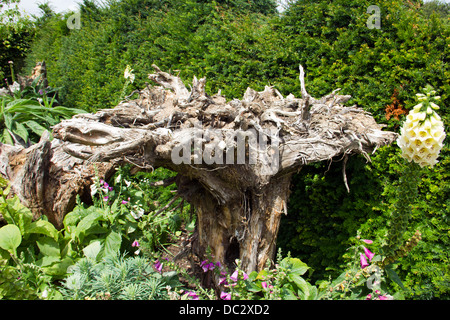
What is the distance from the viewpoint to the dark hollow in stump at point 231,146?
222 cm

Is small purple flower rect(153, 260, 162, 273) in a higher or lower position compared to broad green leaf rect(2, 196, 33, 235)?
lower

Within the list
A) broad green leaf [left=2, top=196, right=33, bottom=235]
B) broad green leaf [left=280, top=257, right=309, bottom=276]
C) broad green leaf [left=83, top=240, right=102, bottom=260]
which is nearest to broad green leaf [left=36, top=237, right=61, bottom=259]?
broad green leaf [left=2, top=196, right=33, bottom=235]

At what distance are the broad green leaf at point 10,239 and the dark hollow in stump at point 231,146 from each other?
91cm

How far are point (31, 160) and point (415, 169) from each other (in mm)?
3297

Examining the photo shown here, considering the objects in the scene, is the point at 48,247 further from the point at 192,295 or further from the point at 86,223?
the point at 192,295

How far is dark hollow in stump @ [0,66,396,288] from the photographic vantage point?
2.22 meters

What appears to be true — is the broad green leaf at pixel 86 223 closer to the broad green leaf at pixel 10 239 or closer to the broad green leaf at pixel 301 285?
the broad green leaf at pixel 10 239

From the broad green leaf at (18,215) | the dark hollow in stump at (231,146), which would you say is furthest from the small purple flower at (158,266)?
the broad green leaf at (18,215)

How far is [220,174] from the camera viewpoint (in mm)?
2379

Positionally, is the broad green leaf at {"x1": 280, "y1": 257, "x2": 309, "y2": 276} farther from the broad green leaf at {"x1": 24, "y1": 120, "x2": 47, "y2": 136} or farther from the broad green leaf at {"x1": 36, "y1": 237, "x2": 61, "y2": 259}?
the broad green leaf at {"x1": 24, "y1": 120, "x2": 47, "y2": 136}

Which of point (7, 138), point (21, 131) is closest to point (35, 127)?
point (21, 131)

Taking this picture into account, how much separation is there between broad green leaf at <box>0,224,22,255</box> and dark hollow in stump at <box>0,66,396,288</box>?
0.91m

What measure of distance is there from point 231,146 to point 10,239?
2022mm
